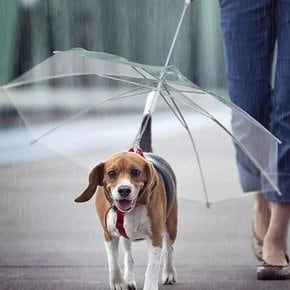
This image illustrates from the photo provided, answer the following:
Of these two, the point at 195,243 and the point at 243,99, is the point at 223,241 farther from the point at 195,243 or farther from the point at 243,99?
the point at 243,99

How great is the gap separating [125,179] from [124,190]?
6cm

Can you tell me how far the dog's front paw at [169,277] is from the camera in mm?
5758

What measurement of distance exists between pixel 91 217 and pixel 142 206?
284 centimetres

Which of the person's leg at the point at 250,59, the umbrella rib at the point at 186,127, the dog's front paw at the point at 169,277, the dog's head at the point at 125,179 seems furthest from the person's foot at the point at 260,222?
the dog's head at the point at 125,179

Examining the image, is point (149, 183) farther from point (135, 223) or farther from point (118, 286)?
point (118, 286)

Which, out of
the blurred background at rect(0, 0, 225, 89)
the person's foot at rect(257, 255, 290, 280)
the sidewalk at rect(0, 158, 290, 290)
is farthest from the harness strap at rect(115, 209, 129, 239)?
the blurred background at rect(0, 0, 225, 89)

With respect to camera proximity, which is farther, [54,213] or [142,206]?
[54,213]

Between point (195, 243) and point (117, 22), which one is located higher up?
point (117, 22)

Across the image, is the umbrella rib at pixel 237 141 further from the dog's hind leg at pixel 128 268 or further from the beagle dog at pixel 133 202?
the dog's hind leg at pixel 128 268

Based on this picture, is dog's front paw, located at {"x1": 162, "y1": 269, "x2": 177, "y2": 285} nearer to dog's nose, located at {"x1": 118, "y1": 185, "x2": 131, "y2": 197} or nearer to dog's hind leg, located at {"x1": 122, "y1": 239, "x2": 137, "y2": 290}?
dog's hind leg, located at {"x1": 122, "y1": 239, "x2": 137, "y2": 290}

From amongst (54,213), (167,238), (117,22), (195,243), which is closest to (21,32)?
(117,22)

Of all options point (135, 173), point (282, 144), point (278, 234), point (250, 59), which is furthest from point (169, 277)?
point (250, 59)

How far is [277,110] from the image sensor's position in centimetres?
610

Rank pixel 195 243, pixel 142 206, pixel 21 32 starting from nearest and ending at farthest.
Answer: pixel 142 206
pixel 195 243
pixel 21 32
